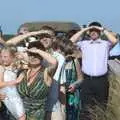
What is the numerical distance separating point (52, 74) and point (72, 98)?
195cm

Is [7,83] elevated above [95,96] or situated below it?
above

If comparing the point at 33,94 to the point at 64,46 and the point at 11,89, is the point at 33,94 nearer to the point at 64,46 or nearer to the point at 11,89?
the point at 11,89

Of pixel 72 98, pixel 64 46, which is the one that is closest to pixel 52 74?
pixel 64 46

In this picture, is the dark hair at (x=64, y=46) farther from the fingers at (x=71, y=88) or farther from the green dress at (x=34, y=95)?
the green dress at (x=34, y=95)

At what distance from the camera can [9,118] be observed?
9648 millimetres

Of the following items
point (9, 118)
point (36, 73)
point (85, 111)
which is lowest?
point (85, 111)

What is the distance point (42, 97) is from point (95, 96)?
11.0ft

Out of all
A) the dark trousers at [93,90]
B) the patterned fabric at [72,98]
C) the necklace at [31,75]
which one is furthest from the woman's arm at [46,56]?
the dark trousers at [93,90]

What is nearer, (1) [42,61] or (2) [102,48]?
(1) [42,61]

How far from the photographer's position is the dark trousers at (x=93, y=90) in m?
12.5

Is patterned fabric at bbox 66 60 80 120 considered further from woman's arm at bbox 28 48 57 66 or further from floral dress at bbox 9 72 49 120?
floral dress at bbox 9 72 49 120

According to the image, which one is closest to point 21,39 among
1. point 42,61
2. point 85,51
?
point 42,61

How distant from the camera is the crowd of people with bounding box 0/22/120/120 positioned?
9.40 metres

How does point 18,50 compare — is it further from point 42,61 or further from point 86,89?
point 86,89
